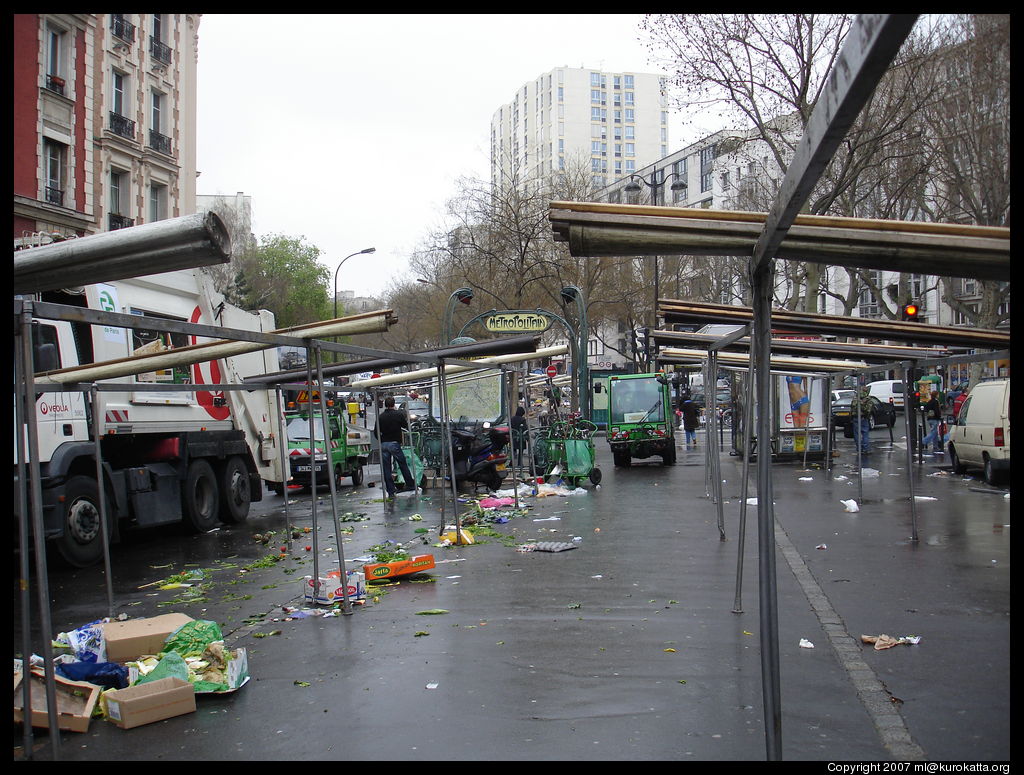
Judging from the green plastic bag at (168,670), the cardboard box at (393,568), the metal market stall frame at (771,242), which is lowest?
the cardboard box at (393,568)

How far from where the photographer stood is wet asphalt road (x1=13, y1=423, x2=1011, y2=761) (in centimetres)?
477

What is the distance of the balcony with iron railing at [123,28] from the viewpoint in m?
32.0

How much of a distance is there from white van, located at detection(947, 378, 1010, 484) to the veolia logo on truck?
1338 cm

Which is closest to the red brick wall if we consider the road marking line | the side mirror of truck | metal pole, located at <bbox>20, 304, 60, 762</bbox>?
the side mirror of truck

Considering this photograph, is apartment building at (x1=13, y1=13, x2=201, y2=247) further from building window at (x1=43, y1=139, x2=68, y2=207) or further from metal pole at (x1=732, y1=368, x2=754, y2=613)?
metal pole at (x1=732, y1=368, x2=754, y2=613)

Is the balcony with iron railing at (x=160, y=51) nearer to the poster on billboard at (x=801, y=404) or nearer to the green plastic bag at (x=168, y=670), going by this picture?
the poster on billboard at (x=801, y=404)

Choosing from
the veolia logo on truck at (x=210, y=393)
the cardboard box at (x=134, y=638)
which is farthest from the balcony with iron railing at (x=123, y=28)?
the cardboard box at (x=134, y=638)

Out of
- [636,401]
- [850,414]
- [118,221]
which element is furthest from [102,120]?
[850,414]

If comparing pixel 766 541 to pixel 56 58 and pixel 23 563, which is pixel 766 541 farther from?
pixel 56 58

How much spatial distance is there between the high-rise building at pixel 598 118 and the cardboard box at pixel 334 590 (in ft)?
386

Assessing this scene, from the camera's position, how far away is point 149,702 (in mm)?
5246

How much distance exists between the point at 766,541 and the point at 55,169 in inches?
1197

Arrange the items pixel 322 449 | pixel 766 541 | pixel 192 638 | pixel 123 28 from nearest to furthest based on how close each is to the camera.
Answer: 1. pixel 766 541
2. pixel 192 638
3. pixel 322 449
4. pixel 123 28

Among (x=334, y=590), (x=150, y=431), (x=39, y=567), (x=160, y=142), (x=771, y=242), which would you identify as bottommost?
(x=334, y=590)
